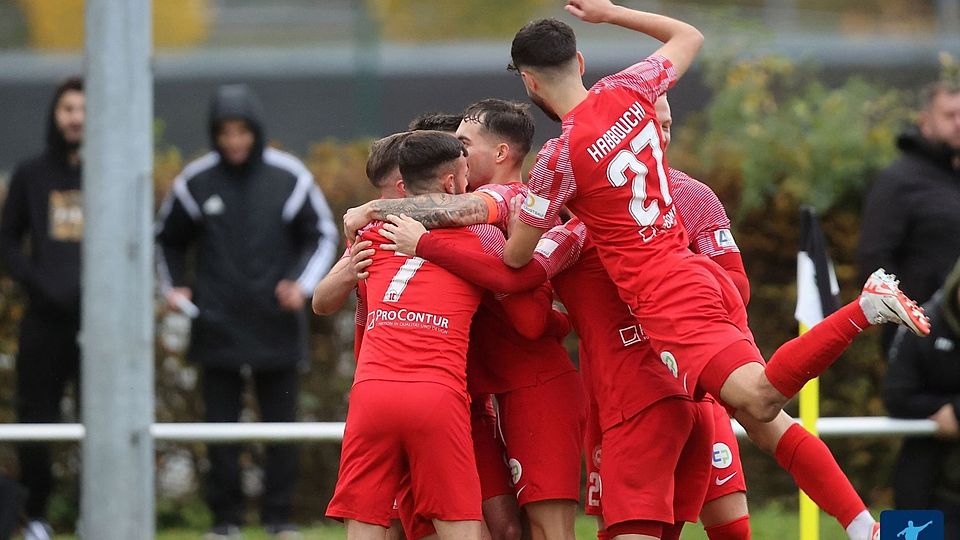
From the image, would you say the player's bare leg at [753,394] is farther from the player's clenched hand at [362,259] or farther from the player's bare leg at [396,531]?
the player's bare leg at [396,531]

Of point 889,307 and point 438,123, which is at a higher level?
point 438,123

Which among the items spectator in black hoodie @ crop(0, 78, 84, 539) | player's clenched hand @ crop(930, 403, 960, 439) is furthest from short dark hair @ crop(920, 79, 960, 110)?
spectator in black hoodie @ crop(0, 78, 84, 539)

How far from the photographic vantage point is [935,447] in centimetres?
721

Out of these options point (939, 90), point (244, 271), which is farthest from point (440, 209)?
point (939, 90)

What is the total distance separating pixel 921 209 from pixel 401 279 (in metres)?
3.78

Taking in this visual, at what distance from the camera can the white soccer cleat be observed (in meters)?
4.81

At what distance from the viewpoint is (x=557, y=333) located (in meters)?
5.44

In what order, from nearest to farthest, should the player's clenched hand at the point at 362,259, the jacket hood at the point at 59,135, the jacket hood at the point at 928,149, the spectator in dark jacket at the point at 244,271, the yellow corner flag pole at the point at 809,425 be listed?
the player's clenched hand at the point at 362,259, the yellow corner flag pole at the point at 809,425, the jacket hood at the point at 928,149, the spectator in dark jacket at the point at 244,271, the jacket hood at the point at 59,135

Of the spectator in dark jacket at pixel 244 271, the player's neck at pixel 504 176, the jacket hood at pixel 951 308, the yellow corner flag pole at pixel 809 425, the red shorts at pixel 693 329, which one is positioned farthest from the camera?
the spectator in dark jacket at pixel 244 271

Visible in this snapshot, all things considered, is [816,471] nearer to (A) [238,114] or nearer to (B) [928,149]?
(B) [928,149]

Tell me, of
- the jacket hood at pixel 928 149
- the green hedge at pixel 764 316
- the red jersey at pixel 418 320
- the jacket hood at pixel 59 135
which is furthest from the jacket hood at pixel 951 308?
the jacket hood at pixel 59 135

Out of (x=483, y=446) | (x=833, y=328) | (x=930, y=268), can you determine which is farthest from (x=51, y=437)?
(x=930, y=268)

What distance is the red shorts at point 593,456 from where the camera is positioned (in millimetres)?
5477

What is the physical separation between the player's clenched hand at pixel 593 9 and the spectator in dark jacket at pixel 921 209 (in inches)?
123
